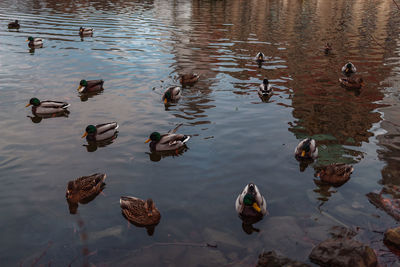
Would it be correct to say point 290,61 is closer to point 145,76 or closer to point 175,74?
point 175,74

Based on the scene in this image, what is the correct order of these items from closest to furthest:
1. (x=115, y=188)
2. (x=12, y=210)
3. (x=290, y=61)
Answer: (x=12, y=210)
(x=115, y=188)
(x=290, y=61)

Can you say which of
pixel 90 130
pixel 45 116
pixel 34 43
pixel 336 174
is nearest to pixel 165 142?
pixel 90 130

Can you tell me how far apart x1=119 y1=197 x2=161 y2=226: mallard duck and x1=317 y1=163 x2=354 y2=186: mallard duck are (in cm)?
395

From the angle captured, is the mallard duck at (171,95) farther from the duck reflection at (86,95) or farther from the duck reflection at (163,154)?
the duck reflection at (163,154)

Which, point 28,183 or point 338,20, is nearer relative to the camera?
point 28,183

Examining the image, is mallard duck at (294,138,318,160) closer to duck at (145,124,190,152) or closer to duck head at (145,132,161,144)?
duck at (145,124,190,152)

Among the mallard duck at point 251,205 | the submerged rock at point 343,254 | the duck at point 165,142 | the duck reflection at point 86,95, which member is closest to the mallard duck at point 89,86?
the duck reflection at point 86,95

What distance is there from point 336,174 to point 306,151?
3.83 ft

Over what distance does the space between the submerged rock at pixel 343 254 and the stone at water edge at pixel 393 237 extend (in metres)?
0.57

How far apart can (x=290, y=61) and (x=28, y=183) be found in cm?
1579

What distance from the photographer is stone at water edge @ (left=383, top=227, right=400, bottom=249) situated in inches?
250

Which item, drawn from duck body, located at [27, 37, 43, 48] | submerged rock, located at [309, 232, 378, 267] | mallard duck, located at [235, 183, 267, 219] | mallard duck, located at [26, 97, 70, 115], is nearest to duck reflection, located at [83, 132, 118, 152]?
mallard duck, located at [26, 97, 70, 115]

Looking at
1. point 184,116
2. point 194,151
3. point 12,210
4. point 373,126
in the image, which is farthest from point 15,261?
point 373,126

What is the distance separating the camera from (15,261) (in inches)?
245
